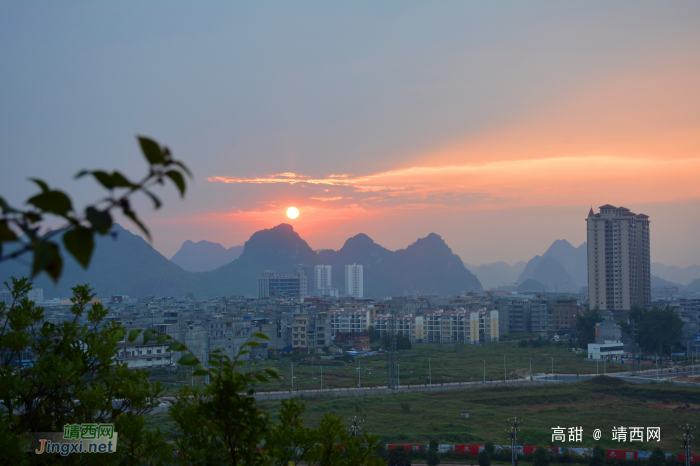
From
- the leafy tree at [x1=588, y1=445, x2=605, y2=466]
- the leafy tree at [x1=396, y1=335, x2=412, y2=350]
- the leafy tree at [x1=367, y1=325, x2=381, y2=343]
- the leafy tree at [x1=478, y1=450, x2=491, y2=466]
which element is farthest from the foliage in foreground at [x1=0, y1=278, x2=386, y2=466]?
the leafy tree at [x1=367, y1=325, x2=381, y2=343]

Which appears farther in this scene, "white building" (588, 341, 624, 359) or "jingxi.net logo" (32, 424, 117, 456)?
"white building" (588, 341, 624, 359)

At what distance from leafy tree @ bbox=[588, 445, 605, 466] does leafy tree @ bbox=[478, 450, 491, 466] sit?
1794 mm

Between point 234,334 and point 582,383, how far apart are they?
13335 mm

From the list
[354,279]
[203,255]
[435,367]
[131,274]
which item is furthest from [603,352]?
[203,255]

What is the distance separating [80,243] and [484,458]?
33.5 feet

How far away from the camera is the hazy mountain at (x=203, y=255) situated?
121m

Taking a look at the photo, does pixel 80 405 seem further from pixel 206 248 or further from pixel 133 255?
pixel 206 248

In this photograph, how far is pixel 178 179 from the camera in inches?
21.0

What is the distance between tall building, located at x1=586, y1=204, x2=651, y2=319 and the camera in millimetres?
33500

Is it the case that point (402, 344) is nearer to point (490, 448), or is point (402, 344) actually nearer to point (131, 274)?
point (490, 448)

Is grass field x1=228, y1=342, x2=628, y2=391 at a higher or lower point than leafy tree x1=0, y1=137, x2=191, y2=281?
lower

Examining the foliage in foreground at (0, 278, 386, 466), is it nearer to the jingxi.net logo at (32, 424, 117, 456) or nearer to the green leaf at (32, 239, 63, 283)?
the jingxi.net logo at (32, 424, 117, 456)

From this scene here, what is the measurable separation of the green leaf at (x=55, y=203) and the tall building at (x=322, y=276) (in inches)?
3246

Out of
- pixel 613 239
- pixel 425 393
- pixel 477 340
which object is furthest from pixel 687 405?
pixel 613 239
